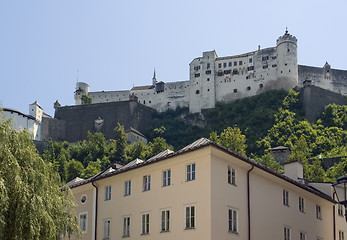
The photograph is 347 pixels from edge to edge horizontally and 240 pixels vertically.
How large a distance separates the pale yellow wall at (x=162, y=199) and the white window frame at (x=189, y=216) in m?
0.16

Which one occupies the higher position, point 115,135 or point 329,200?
point 115,135

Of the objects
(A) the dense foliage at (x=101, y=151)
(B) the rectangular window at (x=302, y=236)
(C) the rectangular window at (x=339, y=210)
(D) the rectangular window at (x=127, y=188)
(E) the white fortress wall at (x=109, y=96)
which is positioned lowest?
(B) the rectangular window at (x=302, y=236)

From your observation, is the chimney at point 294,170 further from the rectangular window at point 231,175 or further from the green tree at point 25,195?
the green tree at point 25,195

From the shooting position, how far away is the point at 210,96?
101125 mm

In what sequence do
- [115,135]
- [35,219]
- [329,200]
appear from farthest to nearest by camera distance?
[115,135] → [329,200] → [35,219]

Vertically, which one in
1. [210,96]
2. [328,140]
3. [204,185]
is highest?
[210,96]

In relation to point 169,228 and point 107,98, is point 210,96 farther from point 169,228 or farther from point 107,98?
point 169,228

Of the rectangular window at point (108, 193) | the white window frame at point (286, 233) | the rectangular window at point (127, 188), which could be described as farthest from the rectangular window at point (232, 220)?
the rectangular window at point (108, 193)

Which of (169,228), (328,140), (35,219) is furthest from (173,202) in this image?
(328,140)

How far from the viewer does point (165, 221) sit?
2509 centimetres

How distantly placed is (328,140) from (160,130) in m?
28.9

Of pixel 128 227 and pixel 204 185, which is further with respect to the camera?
pixel 128 227

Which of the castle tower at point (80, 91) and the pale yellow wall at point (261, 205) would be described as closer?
the pale yellow wall at point (261, 205)

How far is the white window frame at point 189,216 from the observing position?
23.6 m
